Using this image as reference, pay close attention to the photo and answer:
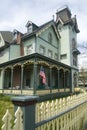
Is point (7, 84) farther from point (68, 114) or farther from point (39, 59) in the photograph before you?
point (68, 114)

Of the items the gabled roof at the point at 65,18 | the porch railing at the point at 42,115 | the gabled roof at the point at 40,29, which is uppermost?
the gabled roof at the point at 65,18

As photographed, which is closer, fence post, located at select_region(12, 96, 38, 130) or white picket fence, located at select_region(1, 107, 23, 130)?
white picket fence, located at select_region(1, 107, 23, 130)

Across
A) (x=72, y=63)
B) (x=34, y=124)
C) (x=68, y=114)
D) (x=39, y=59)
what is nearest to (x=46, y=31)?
(x=72, y=63)

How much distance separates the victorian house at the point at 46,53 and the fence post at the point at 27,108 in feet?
55.4

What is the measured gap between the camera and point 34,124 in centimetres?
298

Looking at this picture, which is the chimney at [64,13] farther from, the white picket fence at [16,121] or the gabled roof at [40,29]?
the white picket fence at [16,121]

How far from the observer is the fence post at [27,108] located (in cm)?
270

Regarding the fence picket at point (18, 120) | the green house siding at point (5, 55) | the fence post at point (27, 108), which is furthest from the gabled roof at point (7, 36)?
the fence picket at point (18, 120)

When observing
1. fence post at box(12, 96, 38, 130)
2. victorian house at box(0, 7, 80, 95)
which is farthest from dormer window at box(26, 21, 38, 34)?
fence post at box(12, 96, 38, 130)

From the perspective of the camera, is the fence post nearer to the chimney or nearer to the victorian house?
the victorian house

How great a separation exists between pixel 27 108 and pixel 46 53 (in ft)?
76.8

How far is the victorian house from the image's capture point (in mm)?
22703

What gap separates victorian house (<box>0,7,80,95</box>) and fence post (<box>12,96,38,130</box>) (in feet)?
55.4

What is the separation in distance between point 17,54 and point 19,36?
120 inches
